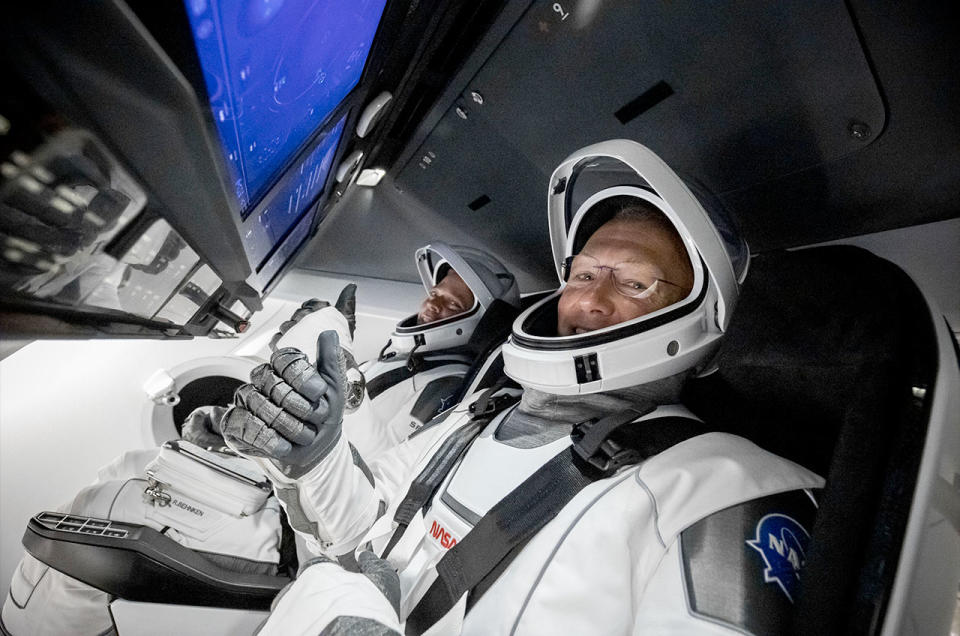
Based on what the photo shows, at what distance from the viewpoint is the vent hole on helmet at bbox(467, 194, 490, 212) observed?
2.39 m

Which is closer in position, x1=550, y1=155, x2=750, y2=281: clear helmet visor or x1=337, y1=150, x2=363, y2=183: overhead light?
x1=550, y1=155, x2=750, y2=281: clear helmet visor

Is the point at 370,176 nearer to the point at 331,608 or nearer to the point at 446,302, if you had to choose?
the point at 446,302

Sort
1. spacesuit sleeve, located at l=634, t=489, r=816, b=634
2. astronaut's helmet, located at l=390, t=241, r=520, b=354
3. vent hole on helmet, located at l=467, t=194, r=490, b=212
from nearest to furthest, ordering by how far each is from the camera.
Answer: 1. spacesuit sleeve, located at l=634, t=489, r=816, b=634
2. astronaut's helmet, located at l=390, t=241, r=520, b=354
3. vent hole on helmet, located at l=467, t=194, r=490, b=212

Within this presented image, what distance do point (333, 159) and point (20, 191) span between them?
154 centimetres

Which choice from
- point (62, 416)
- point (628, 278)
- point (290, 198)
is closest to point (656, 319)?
point (628, 278)

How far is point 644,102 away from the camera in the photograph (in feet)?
4.38

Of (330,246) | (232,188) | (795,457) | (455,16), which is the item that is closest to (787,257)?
(795,457)

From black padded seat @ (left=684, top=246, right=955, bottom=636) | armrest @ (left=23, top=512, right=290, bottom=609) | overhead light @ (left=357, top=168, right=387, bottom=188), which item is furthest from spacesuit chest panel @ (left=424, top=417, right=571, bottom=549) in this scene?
overhead light @ (left=357, top=168, right=387, bottom=188)

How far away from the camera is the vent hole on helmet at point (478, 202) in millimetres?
2388

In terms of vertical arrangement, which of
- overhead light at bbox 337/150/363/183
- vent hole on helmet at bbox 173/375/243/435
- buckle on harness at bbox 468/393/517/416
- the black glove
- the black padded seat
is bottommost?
vent hole on helmet at bbox 173/375/243/435

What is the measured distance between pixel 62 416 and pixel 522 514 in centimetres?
224

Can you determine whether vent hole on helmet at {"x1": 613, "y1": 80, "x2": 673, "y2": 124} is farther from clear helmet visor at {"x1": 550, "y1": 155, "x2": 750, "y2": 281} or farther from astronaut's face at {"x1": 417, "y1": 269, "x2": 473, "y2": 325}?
astronaut's face at {"x1": 417, "y1": 269, "x2": 473, "y2": 325}

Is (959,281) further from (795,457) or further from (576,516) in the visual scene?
(576,516)

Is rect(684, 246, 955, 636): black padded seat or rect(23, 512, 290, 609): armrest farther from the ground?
rect(684, 246, 955, 636): black padded seat
